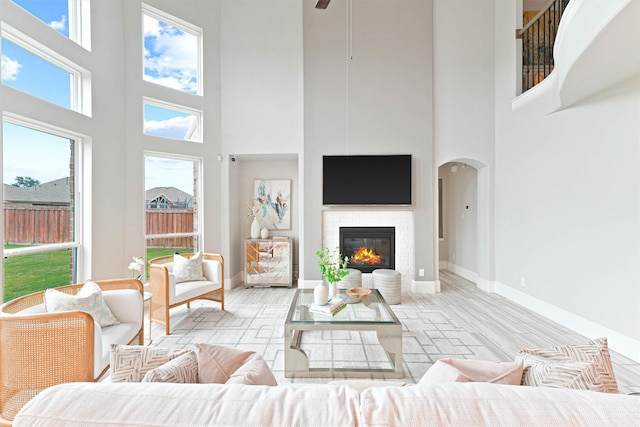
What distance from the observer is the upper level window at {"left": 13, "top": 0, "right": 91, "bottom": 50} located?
3055mm

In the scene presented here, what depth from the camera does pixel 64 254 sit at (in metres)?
3.47

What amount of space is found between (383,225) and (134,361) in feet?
15.0

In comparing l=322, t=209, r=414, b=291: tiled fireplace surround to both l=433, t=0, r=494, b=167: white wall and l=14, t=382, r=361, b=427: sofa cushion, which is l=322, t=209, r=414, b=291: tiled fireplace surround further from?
l=14, t=382, r=361, b=427: sofa cushion

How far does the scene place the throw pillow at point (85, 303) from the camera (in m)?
2.18

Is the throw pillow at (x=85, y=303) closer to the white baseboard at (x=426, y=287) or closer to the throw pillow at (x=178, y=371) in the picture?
the throw pillow at (x=178, y=371)

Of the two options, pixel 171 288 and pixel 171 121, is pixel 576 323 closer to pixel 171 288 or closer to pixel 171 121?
pixel 171 288

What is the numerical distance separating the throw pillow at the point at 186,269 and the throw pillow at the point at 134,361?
2935 mm

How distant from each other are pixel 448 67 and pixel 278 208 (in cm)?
396

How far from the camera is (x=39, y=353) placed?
72.1 inches

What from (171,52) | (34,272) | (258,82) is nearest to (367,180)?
(258,82)

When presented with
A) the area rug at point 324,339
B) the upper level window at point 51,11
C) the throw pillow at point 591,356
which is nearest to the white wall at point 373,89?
the area rug at point 324,339

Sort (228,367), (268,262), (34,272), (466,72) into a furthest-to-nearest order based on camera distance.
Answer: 1. (268,262)
2. (466,72)
3. (34,272)
4. (228,367)

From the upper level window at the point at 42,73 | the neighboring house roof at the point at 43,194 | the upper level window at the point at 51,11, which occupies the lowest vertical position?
the neighboring house roof at the point at 43,194

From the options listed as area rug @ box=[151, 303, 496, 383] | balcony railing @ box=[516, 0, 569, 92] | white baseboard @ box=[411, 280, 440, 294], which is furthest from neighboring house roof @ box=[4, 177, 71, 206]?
balcony railing @ box=[516, 0, 569, 92]
